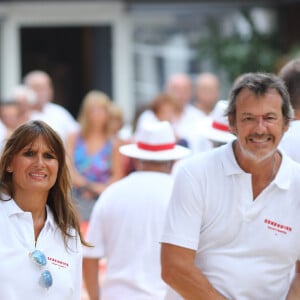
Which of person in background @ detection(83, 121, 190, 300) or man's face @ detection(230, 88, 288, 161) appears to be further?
person in background @ detection(83, 121, 190, 300)

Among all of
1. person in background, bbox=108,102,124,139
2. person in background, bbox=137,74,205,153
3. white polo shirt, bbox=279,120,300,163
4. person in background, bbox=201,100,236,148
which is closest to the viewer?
white polo shirt, bbox=279,120,300,163

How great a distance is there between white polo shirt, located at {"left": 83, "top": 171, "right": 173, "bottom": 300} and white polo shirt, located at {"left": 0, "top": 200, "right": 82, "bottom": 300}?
125 cm

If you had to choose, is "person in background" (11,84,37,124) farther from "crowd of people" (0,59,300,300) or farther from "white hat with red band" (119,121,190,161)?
"crowd of people" (0,59,300,300)

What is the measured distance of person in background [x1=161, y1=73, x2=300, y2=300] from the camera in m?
4.39

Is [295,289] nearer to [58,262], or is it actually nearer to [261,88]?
[261,88]

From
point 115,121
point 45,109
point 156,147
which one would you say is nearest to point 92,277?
point 156,147

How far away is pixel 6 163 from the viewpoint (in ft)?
14.6

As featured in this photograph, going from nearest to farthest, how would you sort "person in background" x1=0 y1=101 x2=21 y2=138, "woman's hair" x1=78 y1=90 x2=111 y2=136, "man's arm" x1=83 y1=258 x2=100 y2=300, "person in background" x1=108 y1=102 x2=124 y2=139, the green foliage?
"man's arm" x1=83 y1=258 x2=100 y2=300
"woman's hair" x1=78 y1=90 x2=111 y2=136
"person in background" x1=108 y1=102 x2=124 y2=139
"person in background" x1=0 y1=101 x2=21 y2=138
the green foliage

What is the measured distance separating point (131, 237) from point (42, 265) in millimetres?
1509

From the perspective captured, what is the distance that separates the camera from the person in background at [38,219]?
4254 mm

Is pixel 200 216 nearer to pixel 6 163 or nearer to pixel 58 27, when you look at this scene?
pixel 6 163

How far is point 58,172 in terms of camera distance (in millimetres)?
4539

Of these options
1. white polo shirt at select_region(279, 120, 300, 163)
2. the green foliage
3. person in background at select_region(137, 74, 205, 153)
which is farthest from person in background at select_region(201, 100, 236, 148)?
the green foliage

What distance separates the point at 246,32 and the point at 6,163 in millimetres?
11112
